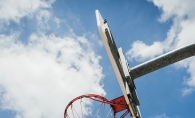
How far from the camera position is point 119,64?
4.50 meters

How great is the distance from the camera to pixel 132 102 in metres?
5.07

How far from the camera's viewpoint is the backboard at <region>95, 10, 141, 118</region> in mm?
3925

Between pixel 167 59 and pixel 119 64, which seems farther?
pixel 119 64

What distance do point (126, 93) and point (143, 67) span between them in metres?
1.24

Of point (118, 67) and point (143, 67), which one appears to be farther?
point (118, 67)

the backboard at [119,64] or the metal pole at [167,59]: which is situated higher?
the backboard at [119,64]

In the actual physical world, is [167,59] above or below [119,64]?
below

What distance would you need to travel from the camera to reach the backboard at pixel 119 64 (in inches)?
155

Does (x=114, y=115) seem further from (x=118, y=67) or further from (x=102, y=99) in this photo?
(x=118, y=67)

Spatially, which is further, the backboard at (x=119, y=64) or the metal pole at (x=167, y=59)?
the backboard at (x=119, y=64)

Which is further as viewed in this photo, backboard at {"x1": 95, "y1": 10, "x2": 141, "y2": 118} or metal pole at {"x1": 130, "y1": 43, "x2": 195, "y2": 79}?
backboard at {"x1": 95, "y1": 10, "x2": 141, "y2": 118}

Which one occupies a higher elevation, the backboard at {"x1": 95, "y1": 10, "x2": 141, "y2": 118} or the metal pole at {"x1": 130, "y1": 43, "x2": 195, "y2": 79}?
the backboard at {"x1": 95, "y1": 10, "x2": 141, "y2": 118}

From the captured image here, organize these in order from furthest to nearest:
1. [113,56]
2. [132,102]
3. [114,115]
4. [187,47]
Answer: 1. [114,115]
2. [132,102]
3. [113,56]
4. [187,47]

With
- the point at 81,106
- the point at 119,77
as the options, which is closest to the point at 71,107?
the point at 81,106
